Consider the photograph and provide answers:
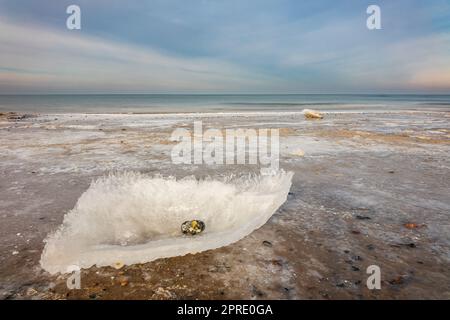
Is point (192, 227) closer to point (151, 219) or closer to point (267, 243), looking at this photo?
point (151, 219)

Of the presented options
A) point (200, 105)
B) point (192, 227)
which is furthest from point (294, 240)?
point (200, 105)

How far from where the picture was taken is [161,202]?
3.74 meters

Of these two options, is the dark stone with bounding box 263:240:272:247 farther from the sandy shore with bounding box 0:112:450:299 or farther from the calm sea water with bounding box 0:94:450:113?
the calm sea water with bounding box 0:94:450:113

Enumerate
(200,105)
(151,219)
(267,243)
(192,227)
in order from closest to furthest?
(267,243)
(192,227)
(151,219)
(200,105)

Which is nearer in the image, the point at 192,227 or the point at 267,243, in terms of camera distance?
the point at 267,243

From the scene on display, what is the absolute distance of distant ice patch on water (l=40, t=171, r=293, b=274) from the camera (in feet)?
8.59

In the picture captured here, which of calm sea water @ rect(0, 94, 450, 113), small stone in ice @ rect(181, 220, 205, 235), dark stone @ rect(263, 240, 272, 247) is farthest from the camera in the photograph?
calm sea water @ rect(0, 94, 450, 113)

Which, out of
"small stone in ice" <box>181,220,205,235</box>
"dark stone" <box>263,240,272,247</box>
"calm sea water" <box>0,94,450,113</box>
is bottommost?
"dark stone" <box>263,240,272,247</box>

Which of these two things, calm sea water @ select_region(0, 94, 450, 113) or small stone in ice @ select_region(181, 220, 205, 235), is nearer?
small stone in ice @ select_region(181, 220, 205, 235)

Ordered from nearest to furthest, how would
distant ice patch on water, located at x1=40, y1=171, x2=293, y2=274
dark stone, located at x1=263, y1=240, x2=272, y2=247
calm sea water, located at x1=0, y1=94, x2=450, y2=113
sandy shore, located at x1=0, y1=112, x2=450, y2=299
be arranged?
sandy shore, located at x1=0, y1=112, x2=450, y2=299 → distant ice patch on water, located at x1=40, y1=171, x2=293, y2=274 → dark stone, located at x1=263, y1=240, x2=272, y2=247 → calm sea water, located at x1=0, y1=94, x2=450, y2=113

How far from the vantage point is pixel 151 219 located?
11.3 ft

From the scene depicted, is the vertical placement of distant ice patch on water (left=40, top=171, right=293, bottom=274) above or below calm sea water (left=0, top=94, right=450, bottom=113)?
below

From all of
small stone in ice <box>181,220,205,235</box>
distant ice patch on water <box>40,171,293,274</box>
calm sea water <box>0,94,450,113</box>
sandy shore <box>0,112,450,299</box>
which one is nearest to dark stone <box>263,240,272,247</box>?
sandy shore <box>0,112,450,299</box>
